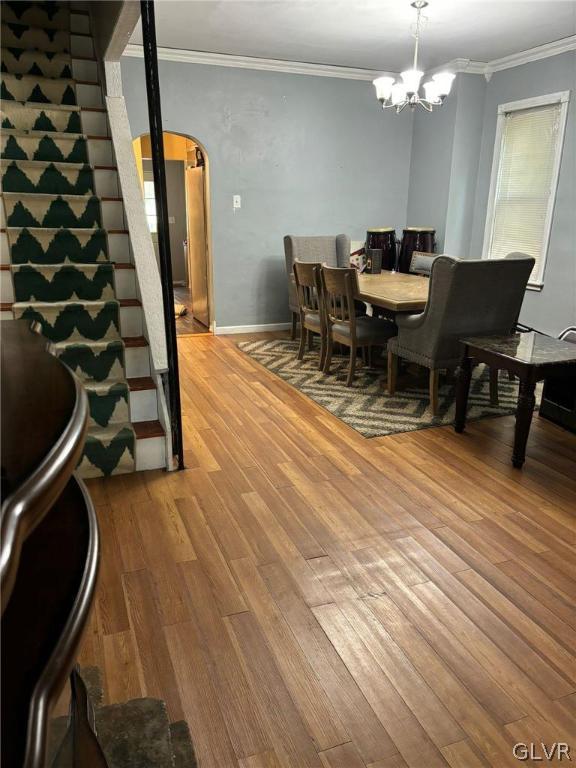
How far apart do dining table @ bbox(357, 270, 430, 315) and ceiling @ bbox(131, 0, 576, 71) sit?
1.97 m

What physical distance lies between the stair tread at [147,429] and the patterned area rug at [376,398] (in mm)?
1245

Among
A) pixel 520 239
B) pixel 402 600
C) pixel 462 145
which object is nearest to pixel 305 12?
pixel 462 145

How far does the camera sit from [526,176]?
525 cm

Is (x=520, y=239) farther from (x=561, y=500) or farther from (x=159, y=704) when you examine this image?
(x=159, y=704)

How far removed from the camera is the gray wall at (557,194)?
4.77 m

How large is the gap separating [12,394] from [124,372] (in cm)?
257

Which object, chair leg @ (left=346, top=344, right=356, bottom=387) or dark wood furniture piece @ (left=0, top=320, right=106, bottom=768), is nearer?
dark wood furniture piece @ (left=0, top=320, right=106, bottom=768)

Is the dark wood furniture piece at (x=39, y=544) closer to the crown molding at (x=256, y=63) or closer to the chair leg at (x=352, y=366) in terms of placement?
the chair leg at (x=352, y=366)

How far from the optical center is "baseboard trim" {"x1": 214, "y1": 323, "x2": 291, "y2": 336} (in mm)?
6094

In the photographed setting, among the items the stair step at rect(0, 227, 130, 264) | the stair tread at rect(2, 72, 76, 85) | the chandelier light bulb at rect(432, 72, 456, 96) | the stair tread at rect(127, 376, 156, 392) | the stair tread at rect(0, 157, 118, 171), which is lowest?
the stair tread at rect(127, 376, 156, 392)

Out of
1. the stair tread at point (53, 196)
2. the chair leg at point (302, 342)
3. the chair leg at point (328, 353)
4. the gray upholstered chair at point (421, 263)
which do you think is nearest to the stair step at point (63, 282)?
the stair tread at point (53, 196)

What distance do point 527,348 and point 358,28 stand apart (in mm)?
3148

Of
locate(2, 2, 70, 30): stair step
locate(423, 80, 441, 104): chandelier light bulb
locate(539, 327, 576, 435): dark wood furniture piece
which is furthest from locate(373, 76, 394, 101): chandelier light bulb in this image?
locate(539, 327, 576, 435): dark wood furniture piece

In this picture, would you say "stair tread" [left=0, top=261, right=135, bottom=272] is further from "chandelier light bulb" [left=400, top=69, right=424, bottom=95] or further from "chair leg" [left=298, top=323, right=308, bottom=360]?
"chandelier light bulb" [left=400, top=69, right=424, bottom=95]
